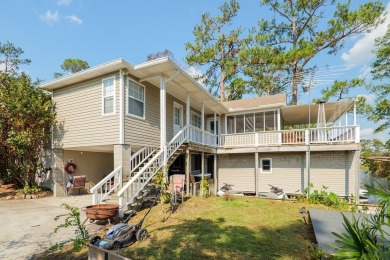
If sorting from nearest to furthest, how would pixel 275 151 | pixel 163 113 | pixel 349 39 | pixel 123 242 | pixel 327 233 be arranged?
1. pixel 123 242
2. pixel 327 233
3. pixel 163 113
4. pixel 275 151
5. pixel 349 39

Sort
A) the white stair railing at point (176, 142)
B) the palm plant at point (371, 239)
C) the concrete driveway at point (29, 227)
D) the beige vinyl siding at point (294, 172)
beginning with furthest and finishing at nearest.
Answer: the beige vinyl siding at point (294, 172) < the white stair railing at point (176, 142) < the concrete driveway at point (29, 227) < the palm plant at point (371, 239)

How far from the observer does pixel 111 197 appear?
7.52 metres

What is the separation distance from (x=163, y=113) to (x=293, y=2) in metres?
21.1

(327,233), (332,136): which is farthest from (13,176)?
(332,136)

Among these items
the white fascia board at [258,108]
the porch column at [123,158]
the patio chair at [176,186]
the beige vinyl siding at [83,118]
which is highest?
the white fascia board at [258,108]

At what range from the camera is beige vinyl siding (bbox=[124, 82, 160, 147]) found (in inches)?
347

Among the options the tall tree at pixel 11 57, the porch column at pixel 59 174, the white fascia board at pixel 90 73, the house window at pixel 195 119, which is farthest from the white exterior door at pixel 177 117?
the tall tree at pixel 11 57

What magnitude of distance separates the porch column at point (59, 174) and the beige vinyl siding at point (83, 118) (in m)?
0.42

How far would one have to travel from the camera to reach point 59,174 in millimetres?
10266

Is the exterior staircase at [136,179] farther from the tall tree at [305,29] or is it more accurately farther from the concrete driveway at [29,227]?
the tall tree at [305,29]

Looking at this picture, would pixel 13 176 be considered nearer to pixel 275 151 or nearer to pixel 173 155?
pixel 173 155

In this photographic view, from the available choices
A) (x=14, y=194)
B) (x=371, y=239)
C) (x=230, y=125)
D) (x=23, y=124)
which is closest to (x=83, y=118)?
(x=23, y=124)

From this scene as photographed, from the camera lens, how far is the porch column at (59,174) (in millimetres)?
10180

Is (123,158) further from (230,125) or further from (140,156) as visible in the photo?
(230,125)
